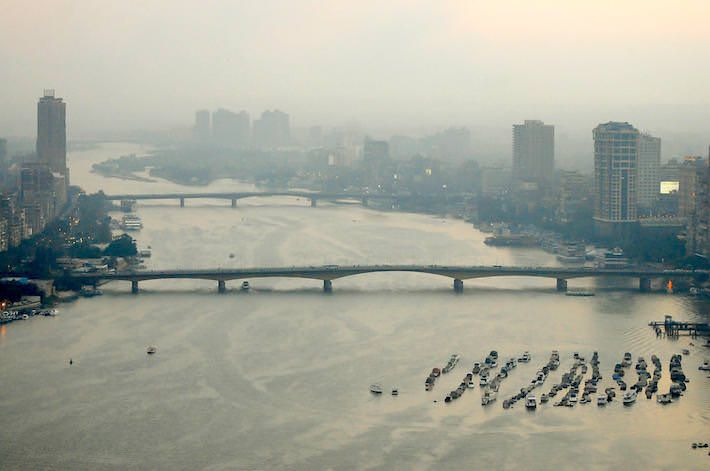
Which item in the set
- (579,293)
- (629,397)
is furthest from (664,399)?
(579,293)

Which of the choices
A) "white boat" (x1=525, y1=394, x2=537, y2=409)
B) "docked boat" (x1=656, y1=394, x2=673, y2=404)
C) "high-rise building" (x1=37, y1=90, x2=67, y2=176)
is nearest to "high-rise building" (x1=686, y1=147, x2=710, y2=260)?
"docked boat" (x1=656, y1=394, x2=673, y2=404)

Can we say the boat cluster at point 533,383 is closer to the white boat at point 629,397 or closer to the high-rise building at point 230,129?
the white boat at point 629,397

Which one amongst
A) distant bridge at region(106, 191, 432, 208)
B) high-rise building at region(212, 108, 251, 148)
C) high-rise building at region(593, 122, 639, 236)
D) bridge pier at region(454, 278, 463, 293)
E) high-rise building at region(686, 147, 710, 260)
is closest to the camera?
bridge pier at region(454, 278, 463, 293)

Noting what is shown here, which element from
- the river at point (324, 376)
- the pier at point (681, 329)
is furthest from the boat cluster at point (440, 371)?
the pier at point (681, 329)

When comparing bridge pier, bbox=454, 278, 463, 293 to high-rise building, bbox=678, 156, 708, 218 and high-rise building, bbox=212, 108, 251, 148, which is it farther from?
high-rise building, bbox=212, 108, 251, 148

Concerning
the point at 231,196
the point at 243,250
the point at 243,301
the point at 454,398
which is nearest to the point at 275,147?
the point at 231,196

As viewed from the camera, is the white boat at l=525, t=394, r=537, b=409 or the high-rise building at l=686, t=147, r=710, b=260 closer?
the white boat at l=525, t=394, r=537, b=409

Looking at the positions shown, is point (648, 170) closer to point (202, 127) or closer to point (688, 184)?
point (688, 184)

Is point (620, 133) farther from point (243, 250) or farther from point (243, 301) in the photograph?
point (243, 301)
